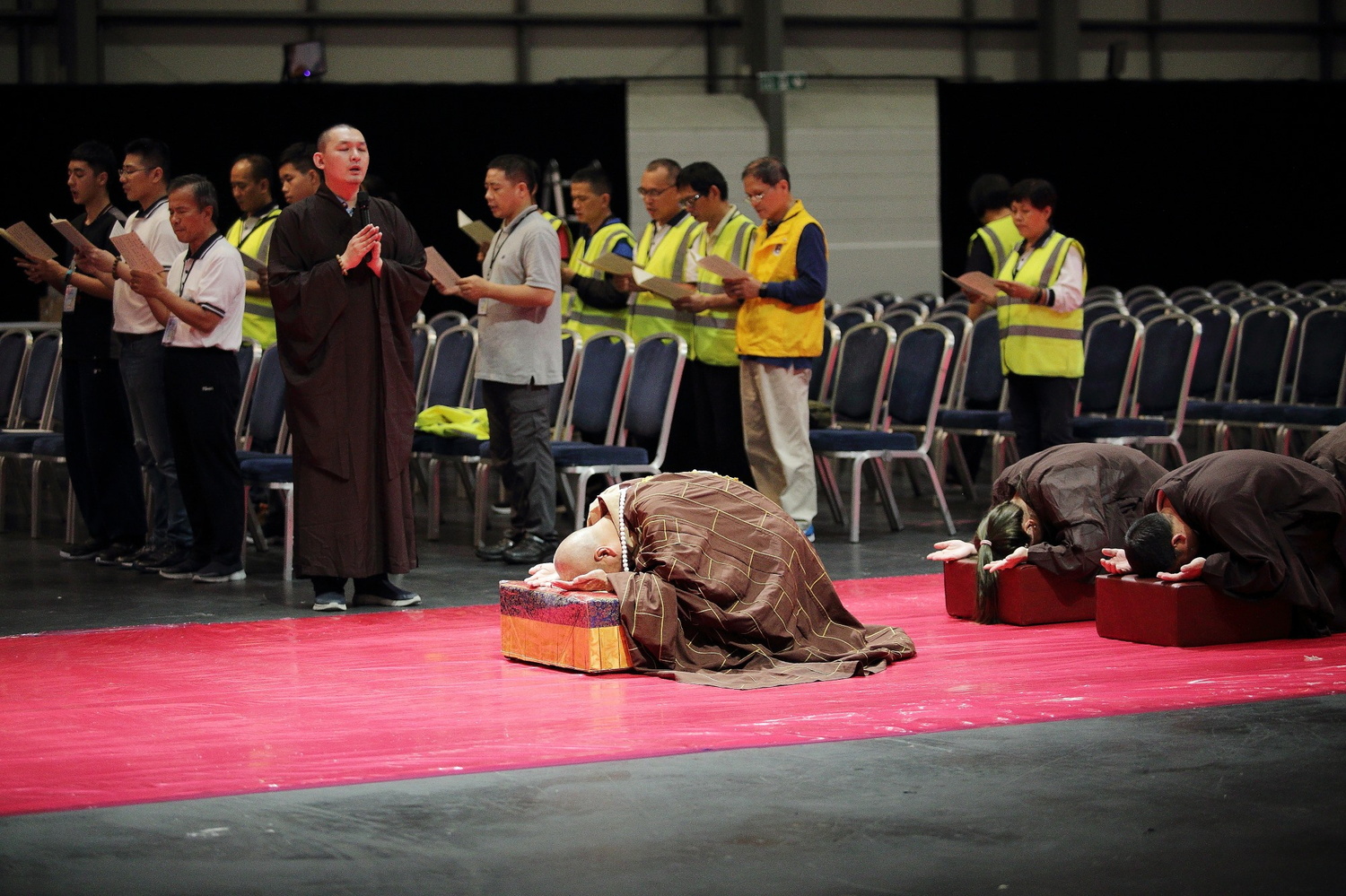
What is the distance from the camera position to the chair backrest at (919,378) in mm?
7074

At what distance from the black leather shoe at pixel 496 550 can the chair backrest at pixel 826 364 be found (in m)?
1.91

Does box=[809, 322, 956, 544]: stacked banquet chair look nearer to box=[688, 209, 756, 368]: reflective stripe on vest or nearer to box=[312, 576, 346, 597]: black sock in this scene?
box=[688, 209, 756, 368]: reflective stripe on vest

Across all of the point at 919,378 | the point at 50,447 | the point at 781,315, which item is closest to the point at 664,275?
the point at 781,315

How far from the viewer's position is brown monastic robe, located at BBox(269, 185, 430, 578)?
5.15m

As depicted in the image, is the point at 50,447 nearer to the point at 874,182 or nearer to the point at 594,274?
the point at 594,274

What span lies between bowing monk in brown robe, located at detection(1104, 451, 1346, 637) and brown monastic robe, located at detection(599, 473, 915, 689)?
725 millimetres

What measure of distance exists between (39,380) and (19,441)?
1.94 ft

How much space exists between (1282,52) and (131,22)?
1106 centimetres

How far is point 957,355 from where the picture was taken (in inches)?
333

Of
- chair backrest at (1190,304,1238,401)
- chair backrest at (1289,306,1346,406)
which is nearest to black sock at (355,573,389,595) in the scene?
chair backrest at (1289,306,1346,406)

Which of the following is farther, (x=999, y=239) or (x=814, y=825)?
(x=999, y=239)

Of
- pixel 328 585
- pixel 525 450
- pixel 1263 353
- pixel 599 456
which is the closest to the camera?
pixel 328 585

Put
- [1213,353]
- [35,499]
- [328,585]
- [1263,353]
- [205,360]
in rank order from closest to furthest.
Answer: [328,585]
[205,360]
[35,499]
[1263,353]
[1213,353]

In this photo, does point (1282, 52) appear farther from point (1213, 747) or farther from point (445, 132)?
point (1213, 747)
